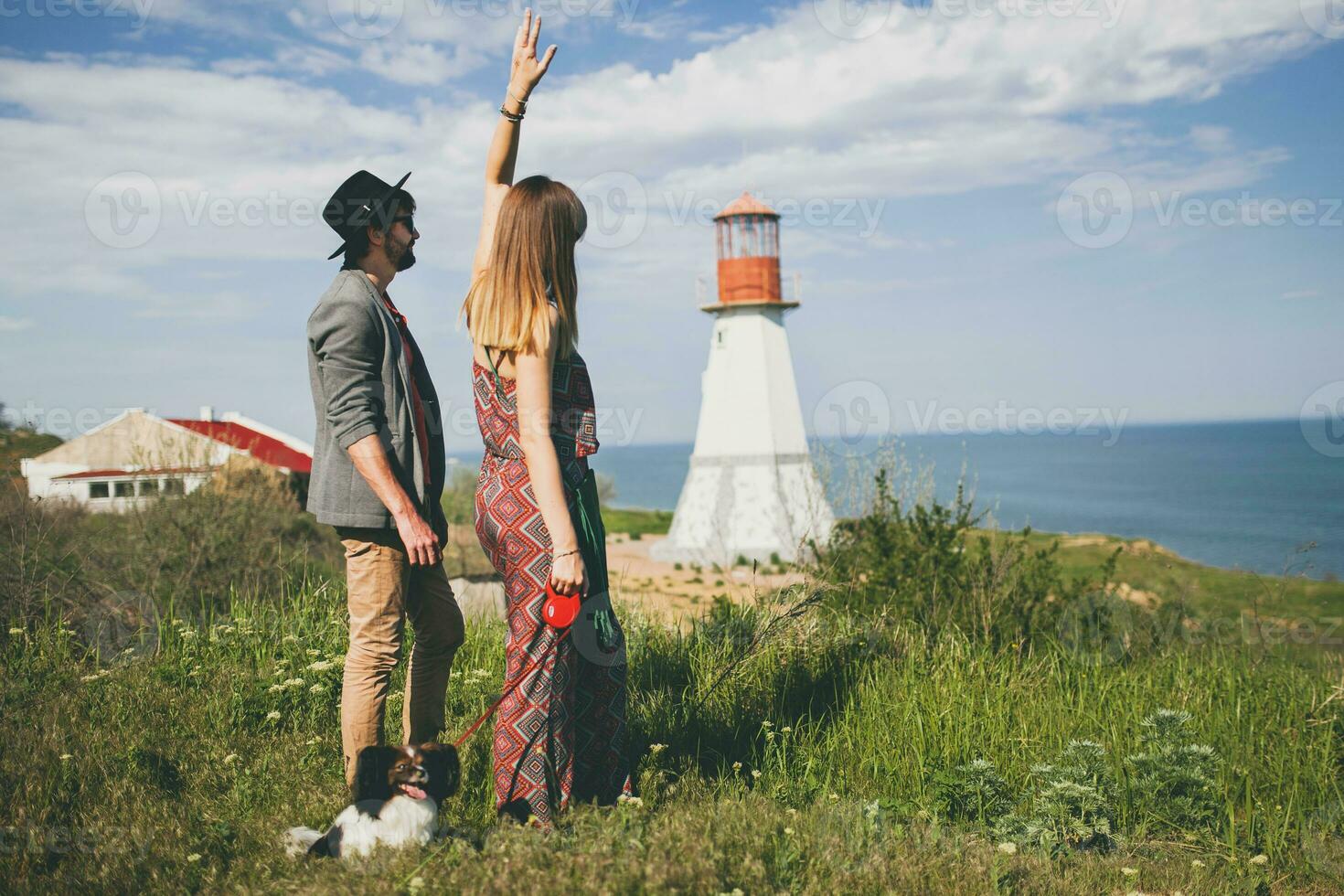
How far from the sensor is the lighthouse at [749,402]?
19766mm

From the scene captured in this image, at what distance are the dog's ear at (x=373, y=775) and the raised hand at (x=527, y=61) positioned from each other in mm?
2228

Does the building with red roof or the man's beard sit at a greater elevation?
the man's beard

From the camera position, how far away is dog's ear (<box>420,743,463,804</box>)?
2.73m

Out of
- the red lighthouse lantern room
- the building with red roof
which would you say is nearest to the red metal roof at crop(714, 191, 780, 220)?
the red lighthouse lantern room

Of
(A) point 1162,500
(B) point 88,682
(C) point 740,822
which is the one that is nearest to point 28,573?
(B) point 88,682

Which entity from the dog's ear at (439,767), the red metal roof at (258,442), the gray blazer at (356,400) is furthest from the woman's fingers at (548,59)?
the red metal roof at (258,442)

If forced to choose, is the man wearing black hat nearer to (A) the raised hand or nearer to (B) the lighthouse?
(A) the raised hand

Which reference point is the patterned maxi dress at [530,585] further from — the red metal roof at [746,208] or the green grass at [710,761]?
the red metal roof at [746,208]

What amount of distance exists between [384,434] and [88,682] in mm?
2373

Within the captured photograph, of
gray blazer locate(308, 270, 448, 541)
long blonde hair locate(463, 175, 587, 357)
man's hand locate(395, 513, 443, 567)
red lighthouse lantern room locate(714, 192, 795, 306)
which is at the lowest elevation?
man's hand locate(395, 513, 443, 567)

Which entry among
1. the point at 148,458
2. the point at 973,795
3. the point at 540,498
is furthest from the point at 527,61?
the point at 148,458

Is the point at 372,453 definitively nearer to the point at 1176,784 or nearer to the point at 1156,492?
the point at 1176,784

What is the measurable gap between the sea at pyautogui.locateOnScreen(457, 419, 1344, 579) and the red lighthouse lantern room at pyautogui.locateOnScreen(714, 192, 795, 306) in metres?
5.45

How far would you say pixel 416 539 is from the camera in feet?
9.83
